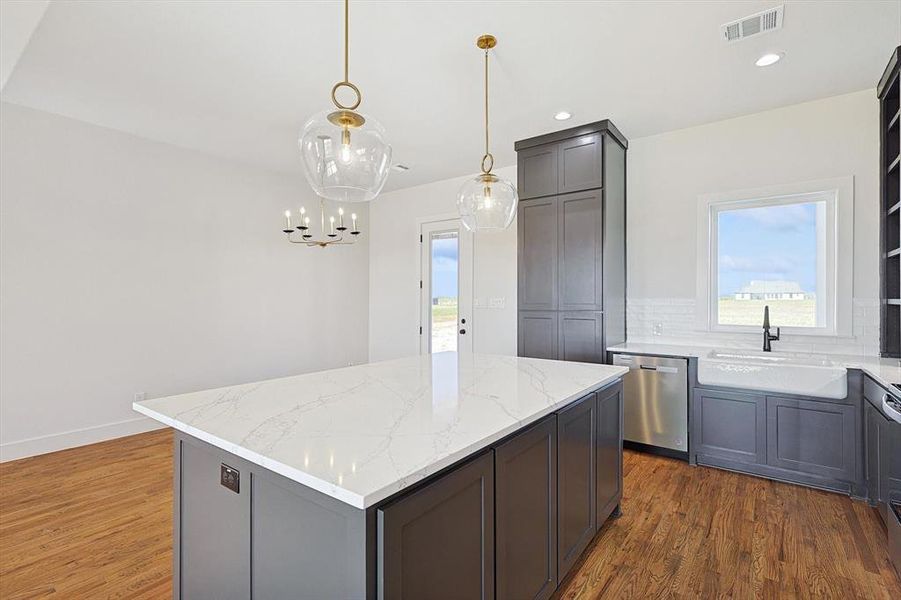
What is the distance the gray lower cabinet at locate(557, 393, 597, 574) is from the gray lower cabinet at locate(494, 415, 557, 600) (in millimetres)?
63

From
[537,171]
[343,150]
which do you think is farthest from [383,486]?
[537,171]

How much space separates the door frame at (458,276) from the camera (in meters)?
5.54

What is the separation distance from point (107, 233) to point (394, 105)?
284 centimetres

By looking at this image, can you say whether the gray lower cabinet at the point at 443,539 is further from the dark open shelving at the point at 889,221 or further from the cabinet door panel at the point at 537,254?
the dark open shelving at the point at 889,221

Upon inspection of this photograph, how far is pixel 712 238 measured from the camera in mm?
3904

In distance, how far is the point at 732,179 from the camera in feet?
12.4

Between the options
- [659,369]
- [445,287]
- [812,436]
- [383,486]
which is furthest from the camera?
[445,287]

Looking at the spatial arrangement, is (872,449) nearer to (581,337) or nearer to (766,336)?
(766,336)

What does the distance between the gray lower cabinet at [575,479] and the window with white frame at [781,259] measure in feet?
7.78

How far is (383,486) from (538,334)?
335 centimetres

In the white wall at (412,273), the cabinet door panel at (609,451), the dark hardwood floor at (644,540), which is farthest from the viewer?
the white wall at (412,273)

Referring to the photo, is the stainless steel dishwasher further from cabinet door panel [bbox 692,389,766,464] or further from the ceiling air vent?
the ceiling air vent

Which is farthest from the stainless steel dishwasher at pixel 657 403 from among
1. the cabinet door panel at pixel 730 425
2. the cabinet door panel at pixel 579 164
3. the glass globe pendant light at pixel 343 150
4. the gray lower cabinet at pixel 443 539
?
the glass globe pendant light at pixel 343 150

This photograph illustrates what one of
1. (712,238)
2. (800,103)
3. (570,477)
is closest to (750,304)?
(712,238)
